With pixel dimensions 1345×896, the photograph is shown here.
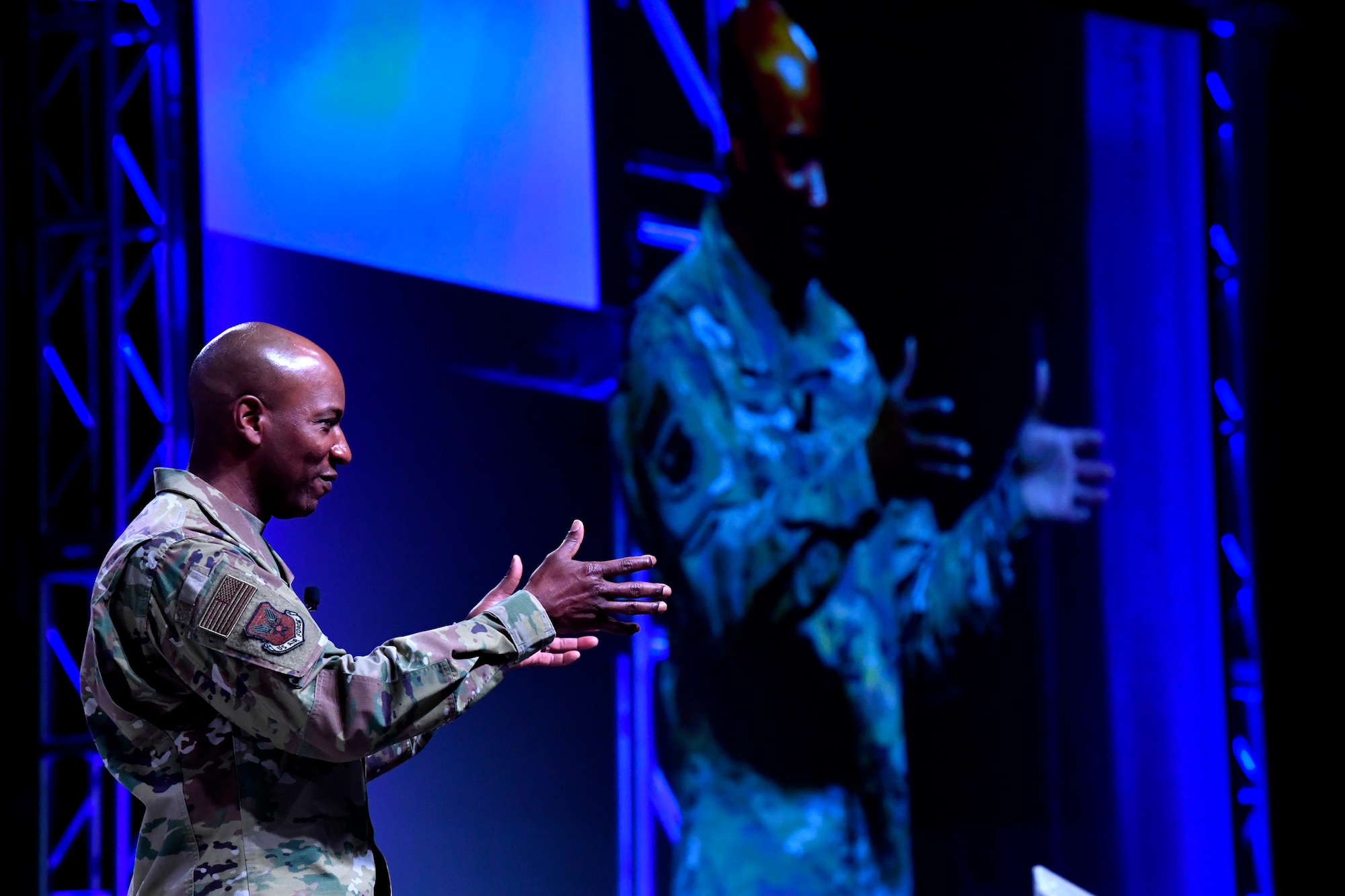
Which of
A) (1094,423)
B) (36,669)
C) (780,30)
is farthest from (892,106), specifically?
(36,669)

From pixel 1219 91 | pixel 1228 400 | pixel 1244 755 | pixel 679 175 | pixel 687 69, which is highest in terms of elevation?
pixel 1219 91

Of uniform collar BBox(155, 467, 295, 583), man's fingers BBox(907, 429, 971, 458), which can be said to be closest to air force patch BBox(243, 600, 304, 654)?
uniform collar BBox(155, 467, 295, 583)

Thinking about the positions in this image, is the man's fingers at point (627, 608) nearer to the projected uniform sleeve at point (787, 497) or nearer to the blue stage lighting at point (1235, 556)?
the projected uniform sleeve at point (787, 497)

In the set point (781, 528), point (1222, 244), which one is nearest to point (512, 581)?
point (781, 528)

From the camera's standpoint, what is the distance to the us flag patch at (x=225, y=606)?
1300 millimetres

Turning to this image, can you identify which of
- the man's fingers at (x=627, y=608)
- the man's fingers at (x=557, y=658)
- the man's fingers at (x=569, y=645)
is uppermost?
the man's fingers at (x=627, y=608)

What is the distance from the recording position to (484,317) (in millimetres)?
3232

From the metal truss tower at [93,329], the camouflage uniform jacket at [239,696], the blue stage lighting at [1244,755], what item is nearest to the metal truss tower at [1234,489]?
the blue stage lighting at [1244,755]

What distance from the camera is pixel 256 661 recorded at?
4.22ft

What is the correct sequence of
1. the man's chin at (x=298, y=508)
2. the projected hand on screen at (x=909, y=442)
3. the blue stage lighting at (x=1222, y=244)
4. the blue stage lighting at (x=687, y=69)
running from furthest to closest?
the blue stage lighting at (x=1222, y=244)
the projected hand on screen at (x=909, y=442)
the blue stage lighting at (x=687, y=69)
the man's chin at (x=298, y=508)

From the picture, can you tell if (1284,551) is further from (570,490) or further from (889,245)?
(570,490)

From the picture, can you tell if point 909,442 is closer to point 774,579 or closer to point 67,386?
point 774,579

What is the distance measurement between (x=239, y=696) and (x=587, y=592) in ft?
1.25

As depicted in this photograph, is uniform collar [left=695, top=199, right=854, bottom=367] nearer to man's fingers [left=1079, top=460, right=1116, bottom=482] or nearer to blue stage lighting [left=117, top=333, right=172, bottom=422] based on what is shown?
man's fingers [left=1079, top=460, right=1116, bottom=482]
